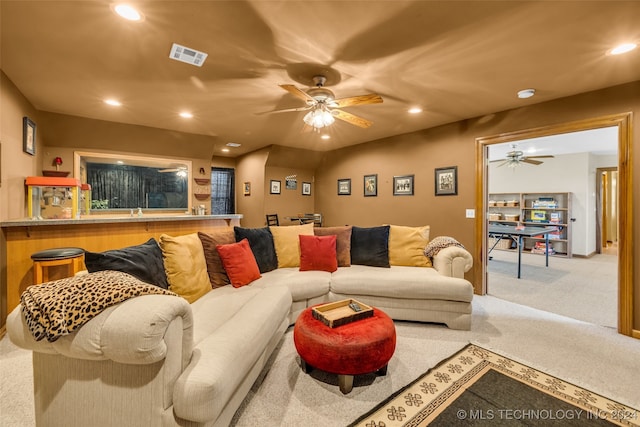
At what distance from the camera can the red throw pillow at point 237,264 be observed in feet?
8.23

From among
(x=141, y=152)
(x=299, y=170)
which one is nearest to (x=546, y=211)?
(x=299, y=170)

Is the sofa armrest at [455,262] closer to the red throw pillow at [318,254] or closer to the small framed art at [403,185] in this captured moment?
the red throw pillow at [318,254]

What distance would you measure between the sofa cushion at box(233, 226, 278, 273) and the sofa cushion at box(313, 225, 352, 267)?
0.65 m

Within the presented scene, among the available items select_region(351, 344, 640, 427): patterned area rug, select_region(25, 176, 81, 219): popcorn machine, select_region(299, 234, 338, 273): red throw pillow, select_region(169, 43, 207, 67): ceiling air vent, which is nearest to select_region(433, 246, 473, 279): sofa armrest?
select_region(351, 344, 640, 427): patterned area rug

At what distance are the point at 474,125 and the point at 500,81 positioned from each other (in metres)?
1.24

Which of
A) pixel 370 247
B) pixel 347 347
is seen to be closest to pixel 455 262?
pixel 370 247

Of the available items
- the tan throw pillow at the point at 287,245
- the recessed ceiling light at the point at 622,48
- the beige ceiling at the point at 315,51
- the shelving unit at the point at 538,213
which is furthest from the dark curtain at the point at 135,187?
the shelving unit at the point at 538,213

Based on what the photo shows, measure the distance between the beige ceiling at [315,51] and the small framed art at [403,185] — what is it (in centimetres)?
154

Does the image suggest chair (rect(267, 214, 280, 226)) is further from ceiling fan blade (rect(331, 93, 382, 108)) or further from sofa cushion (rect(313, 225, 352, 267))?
ceiling fan blade (rect(331, 93, 382, 108))

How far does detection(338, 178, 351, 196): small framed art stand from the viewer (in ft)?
19.7

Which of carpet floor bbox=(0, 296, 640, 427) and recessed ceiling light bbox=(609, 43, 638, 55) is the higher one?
recessed ceiling light bbox=(609, 43, 638, 55)

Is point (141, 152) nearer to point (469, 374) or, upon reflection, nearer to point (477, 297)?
point (469, 374)

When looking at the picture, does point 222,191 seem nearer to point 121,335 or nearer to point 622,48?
point 121,335

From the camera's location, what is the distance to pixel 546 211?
709 cm
